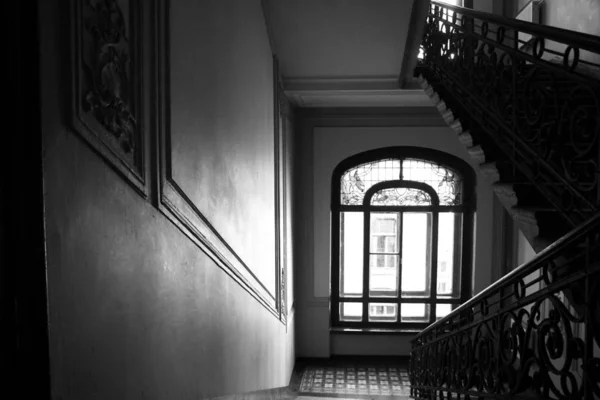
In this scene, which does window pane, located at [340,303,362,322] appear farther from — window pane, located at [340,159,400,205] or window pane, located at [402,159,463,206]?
window pane, located at [402,159,463,206]

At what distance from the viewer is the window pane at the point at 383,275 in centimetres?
839

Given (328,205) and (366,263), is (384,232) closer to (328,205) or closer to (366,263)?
(366,263)

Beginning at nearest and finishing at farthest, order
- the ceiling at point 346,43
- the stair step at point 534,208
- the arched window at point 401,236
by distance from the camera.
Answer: the stair step at point 534,208
the ceiling at point 346,43
the arched window at point 401,236

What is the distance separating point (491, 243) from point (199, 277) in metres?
6.93

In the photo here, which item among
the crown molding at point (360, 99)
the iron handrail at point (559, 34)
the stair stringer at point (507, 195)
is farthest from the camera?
the crown molding at point (360, 99)

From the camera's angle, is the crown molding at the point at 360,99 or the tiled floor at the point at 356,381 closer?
the crown molding at the point at 360,99

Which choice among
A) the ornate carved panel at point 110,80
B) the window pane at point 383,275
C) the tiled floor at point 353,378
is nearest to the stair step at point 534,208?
the ornate carved panel at point 110,80

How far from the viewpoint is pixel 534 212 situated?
9.13 feet

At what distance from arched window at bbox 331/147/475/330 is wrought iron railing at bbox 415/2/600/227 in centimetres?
336

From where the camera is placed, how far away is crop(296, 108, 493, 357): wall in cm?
806

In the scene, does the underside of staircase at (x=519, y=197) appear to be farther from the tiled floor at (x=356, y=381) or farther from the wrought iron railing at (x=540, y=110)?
the tiled floor at (x=356, y=381)

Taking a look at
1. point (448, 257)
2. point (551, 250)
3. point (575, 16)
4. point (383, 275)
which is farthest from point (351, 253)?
point (551, 250)

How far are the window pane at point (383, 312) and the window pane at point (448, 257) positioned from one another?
816 mm

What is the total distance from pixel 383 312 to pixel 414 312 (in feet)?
1.73
